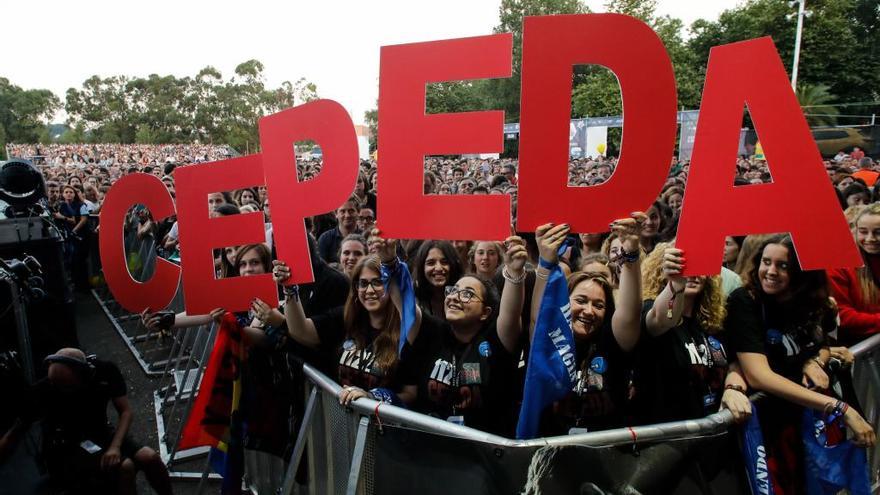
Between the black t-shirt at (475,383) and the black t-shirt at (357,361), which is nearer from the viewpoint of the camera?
the black t-shirt at (475,383)

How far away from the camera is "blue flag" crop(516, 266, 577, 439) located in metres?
2.15

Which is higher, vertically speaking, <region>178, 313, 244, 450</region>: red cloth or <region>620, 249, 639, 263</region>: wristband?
<region>620, 249, 639, 263</region>: wristband

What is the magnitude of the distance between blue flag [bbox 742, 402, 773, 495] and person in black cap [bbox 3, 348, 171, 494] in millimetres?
3637

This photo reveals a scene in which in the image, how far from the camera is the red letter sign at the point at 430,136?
7.80 ft

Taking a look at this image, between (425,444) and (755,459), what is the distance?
1396 millimetres

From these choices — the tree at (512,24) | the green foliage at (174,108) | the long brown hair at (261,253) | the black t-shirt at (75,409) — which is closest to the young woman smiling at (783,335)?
the long brown hair at (261,253)

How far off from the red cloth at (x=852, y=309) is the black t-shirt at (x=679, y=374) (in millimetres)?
1069

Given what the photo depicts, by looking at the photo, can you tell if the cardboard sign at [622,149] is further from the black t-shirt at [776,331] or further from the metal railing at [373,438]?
the metal railing at [373,438]

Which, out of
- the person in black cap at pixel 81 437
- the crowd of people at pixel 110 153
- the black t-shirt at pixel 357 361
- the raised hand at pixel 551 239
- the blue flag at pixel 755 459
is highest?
the crowd of people at pixel 110 153

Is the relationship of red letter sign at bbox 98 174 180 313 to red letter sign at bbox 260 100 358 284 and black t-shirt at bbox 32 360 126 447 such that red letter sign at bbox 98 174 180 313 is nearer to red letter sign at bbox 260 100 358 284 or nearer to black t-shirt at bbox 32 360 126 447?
black t-shirt at bbox 32 360 126 447

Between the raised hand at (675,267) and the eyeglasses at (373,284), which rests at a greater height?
the raised hand at (675,267)

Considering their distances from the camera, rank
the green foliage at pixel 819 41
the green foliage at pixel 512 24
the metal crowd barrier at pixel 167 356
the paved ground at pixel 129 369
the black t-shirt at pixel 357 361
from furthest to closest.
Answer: the green foliage at pixel 512 24, the green foliage at pixel 819 41, the metal crowd barrier at pixel 167 356, the paved ground at pixel 129 369, the black t-shirt at pixel 357 361

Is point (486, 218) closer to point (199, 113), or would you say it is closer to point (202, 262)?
point (202, 262)

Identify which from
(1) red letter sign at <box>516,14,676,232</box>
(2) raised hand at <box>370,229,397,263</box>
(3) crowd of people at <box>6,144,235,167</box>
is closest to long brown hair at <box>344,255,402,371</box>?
(2) raised hand at <box>370,229,397,263</box>
